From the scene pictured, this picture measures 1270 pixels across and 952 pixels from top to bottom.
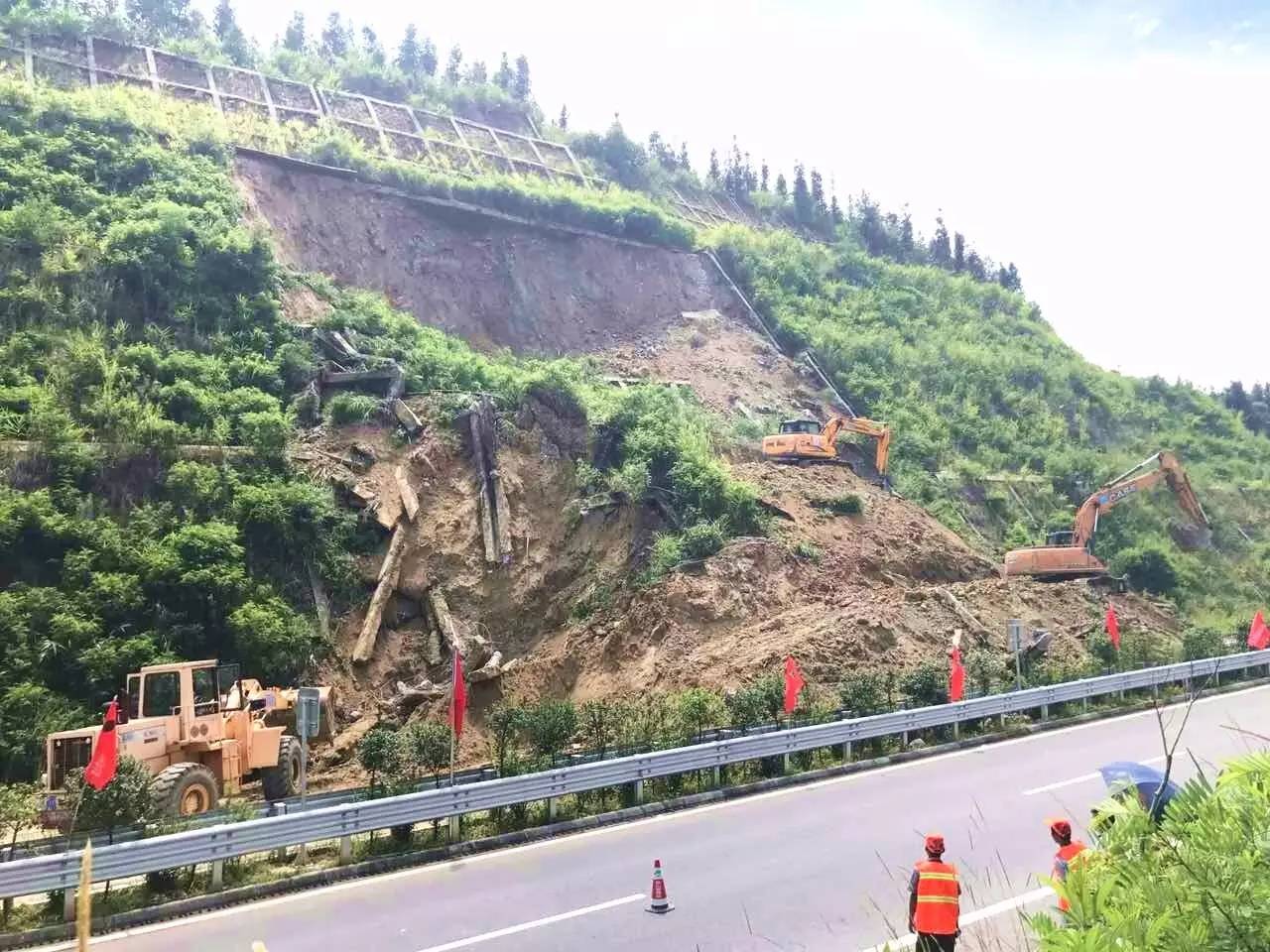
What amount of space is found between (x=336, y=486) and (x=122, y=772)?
40.9 ft

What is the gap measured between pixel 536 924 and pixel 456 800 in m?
3.28

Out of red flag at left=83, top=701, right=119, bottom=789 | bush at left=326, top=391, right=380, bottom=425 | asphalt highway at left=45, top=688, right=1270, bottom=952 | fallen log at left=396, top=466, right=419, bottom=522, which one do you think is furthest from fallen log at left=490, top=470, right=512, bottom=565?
red flag at left=83, top=701, right=119, bottom=789

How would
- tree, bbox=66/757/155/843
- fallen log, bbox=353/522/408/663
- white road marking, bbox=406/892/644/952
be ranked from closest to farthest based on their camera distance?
1. white road marking, bbox=406/892/644/952
2. tree, bbox=66/757/155/843
3. fallen log, bbox=353/522/408/663

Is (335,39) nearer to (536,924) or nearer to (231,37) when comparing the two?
(231,37)

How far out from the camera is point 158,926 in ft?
29.8

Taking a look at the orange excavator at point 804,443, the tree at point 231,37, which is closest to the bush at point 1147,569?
the orange excavator at point 804,443

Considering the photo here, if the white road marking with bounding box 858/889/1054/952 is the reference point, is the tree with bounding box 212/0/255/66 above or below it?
above

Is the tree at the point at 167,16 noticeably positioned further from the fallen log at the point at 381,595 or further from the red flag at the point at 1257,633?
the red flag at the point at 1257,633

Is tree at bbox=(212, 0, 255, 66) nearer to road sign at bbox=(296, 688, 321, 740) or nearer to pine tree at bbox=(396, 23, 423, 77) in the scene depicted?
pine tree at bbox=(396, 23, 423, 77)

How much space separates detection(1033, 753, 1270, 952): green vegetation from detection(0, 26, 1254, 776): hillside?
54.3 feet

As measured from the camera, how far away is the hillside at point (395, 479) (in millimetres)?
18688

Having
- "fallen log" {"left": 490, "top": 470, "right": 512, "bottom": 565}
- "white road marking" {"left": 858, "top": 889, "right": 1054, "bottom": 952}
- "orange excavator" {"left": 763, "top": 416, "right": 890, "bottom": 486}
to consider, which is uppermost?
"orange excavator" {"left": 763, "top": 416, "right": 890, "bottom": 486}

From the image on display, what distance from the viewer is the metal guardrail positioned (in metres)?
9.00

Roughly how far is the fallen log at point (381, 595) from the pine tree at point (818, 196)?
5368cm
